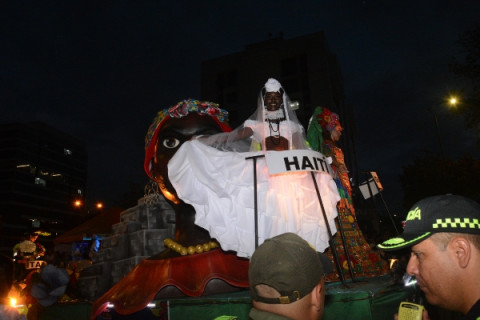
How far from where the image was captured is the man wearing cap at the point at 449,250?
76.7 inches

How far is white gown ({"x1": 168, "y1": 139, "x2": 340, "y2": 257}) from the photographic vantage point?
4.54m


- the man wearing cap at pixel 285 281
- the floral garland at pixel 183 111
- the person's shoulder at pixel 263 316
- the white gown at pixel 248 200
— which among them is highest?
the floral garland at pixel 183 111

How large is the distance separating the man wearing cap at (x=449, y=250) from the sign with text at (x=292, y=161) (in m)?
2.19

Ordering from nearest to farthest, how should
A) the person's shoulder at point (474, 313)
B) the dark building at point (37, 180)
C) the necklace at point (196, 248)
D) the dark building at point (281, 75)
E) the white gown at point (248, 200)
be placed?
the person's shoulder at point (474, 313)
the white gown at point (248, 200)
the necklace at point (196, 248)
the dark building at point (281, 75)
the dark building at point (37, 180)

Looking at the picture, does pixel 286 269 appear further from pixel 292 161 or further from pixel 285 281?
pixel 292 161

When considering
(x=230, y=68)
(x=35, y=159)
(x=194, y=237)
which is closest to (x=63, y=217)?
(x=35, y=159)

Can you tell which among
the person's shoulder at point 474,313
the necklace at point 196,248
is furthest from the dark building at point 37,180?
the person's shoulder at point 474,313

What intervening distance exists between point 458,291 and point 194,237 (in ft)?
12.4

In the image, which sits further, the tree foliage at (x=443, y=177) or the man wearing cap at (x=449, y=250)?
the tree foliage at (x=443, y=177)

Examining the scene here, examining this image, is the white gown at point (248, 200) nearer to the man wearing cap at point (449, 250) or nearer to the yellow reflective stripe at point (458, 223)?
the man wearing cap at point (449, 250)

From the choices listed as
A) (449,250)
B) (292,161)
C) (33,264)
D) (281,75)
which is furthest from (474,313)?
(281,75)

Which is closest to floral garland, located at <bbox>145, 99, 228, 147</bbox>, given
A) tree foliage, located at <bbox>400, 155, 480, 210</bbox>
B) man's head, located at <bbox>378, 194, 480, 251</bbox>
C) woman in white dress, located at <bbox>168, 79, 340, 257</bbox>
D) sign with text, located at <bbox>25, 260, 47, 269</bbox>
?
woman in white dress, located at <bbox>168, 79, 340, 257</bbox>

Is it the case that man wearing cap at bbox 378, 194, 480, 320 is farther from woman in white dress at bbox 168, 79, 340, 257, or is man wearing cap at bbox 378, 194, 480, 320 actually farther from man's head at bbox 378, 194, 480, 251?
woman in white dress at bbox 168, 79, 340, 257

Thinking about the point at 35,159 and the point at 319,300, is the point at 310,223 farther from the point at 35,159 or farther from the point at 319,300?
the point at 35,159
